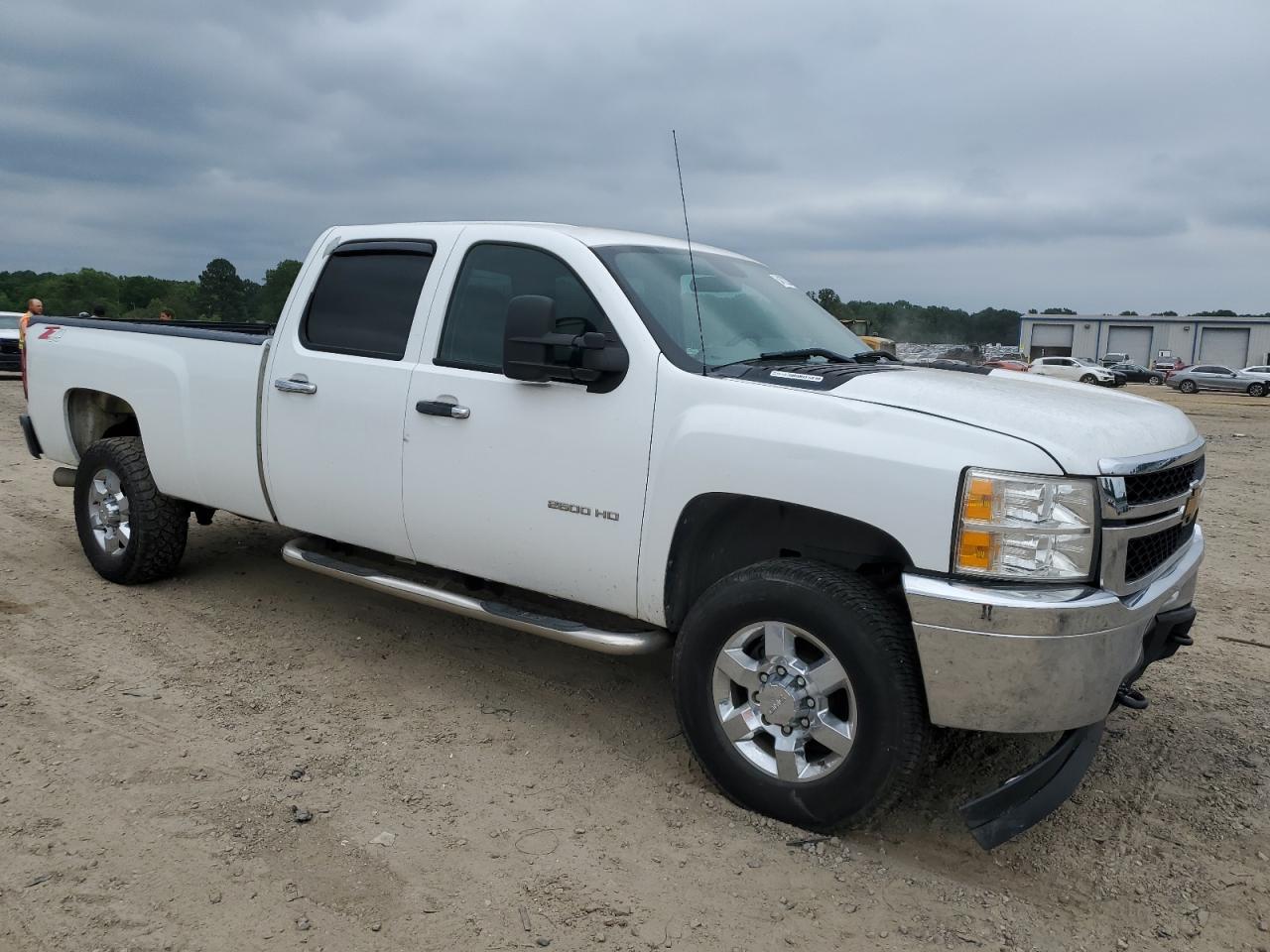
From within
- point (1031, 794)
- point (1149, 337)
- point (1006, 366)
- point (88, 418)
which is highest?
point (1149, 337)

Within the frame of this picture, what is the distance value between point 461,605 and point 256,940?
1.58 m

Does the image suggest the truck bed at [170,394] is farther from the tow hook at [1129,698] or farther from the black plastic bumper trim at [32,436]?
the tow hook at [1129,698]

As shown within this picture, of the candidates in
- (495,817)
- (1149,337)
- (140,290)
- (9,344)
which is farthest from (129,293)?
(1149,337)

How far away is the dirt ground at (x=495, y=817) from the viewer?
281cm

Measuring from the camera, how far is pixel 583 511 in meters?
3.67

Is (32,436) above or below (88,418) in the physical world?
below

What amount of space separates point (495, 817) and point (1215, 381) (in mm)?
42571

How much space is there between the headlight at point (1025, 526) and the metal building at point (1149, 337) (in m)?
69.3

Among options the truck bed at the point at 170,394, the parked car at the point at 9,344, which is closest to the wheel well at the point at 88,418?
the truck bed at the point at 170,394

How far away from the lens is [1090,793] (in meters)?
→ 3.60

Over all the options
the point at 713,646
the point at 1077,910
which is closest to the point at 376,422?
the point at 713,646

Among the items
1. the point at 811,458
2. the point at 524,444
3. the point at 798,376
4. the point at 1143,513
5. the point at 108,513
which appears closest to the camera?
the point at 1143,513

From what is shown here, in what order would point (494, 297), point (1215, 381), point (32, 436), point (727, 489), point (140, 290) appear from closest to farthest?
point (727, 489) → point (494, 297) → point (32, 436) → point (1215, 381) → point (140, 290)

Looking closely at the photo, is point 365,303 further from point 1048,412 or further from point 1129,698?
point 1129,698
